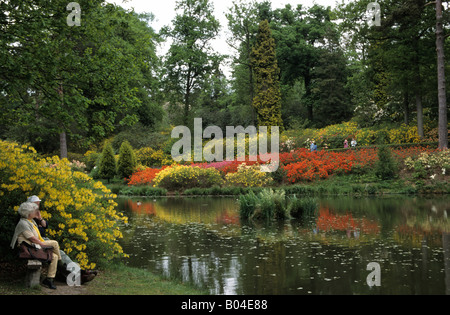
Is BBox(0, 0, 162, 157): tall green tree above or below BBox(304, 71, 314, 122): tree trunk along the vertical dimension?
below

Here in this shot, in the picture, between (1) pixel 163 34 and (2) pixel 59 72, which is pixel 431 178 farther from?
(1) pixel 163 34

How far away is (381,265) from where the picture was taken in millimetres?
7035

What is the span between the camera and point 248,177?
23.6 m

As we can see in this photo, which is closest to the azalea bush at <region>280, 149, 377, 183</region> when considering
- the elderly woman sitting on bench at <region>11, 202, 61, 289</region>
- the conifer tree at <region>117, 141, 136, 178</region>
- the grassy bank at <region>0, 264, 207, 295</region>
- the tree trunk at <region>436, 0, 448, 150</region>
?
the tree trunk at <region>436, 0, 448, 150</region>

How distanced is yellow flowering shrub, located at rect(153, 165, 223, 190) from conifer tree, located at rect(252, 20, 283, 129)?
13.4 meters

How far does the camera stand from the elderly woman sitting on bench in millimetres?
5578

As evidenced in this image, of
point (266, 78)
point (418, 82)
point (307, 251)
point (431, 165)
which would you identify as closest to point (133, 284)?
point (307, 251)

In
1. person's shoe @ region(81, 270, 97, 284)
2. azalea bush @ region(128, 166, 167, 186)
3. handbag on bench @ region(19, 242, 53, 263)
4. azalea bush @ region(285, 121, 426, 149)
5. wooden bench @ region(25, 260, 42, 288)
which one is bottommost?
person's shoe @ region(81, 270, 97, 284)

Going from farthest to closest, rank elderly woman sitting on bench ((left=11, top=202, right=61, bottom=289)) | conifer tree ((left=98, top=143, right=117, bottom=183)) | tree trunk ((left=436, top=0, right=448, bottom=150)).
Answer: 1. conifer tree ((left=98, top=143, right=117, bottom=183))
2. tree trunk ((left=436, top=0, right=448, bottom=150))
3. elderly woman sitting on bench ((left=11, top=202, right=61, bottom=289))

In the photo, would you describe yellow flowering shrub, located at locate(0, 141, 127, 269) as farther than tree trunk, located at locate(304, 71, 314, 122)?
No

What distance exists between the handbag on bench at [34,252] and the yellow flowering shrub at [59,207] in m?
0.70

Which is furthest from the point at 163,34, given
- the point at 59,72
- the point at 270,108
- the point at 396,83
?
the point at 59,72

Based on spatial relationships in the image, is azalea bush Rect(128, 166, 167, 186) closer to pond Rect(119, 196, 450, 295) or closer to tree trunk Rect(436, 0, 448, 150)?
pond Rect(119, 196, 450, 295)
